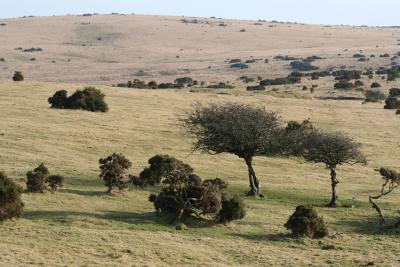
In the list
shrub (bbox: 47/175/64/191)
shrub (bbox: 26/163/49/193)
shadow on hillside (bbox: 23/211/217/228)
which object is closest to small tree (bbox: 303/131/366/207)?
shadow on hillside (bbox: 23/211/217/228)

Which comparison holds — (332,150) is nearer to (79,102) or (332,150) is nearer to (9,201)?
(9,201)

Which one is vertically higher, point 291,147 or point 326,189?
point 291,147

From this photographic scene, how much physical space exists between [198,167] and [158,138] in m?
10.7

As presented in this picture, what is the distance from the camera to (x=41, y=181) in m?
34.0

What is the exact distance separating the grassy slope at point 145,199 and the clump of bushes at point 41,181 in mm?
558

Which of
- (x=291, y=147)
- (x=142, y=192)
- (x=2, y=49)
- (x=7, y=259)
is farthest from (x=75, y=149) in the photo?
(x=2, y=49)

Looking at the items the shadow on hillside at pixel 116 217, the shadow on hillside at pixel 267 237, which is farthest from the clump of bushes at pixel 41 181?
the shadow on hillside at pixel 267 237

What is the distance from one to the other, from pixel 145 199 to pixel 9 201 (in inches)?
401

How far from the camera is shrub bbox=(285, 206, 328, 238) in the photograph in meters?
29.8

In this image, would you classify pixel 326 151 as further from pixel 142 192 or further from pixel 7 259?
pixel 7 259

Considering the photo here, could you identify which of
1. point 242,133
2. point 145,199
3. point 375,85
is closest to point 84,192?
point 145,199

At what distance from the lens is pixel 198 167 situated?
46.2 m

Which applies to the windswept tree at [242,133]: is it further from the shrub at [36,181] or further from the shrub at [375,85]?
the shrub at [375,85]

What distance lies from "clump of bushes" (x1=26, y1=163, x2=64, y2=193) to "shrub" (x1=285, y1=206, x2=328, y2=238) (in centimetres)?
1359
